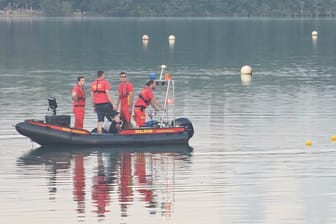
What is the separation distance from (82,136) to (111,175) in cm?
474

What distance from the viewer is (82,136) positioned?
36688 mm

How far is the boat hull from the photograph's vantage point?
120 ft

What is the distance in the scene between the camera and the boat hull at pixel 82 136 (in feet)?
120

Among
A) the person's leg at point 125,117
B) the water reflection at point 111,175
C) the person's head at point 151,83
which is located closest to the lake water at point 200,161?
the water reflection at point 111,175

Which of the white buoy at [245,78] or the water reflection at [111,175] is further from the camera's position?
the white buoy at [245,78]

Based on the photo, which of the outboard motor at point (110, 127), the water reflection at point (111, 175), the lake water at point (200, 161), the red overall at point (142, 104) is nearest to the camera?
the lake water at point (200, 161)

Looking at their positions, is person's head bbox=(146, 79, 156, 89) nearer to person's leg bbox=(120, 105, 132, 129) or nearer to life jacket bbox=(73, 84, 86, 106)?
person's leg bbox=(120, 105, 132, 129)

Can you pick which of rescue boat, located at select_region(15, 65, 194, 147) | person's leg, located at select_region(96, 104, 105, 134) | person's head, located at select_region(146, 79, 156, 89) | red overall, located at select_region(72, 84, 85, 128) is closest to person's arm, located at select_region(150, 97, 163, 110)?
person's head, located at select_region(146, 79, 156, 89)

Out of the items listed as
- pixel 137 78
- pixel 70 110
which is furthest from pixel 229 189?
pixel 137 78

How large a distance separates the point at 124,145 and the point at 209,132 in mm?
4719

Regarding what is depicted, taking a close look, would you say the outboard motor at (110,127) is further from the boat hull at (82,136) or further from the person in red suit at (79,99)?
the person in red suit at (79,99)

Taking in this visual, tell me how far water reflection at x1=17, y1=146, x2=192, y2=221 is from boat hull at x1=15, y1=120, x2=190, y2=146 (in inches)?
9.7

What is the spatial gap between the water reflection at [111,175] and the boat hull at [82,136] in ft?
0.81

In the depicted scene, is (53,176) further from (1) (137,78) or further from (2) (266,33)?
(2) (266,33)
